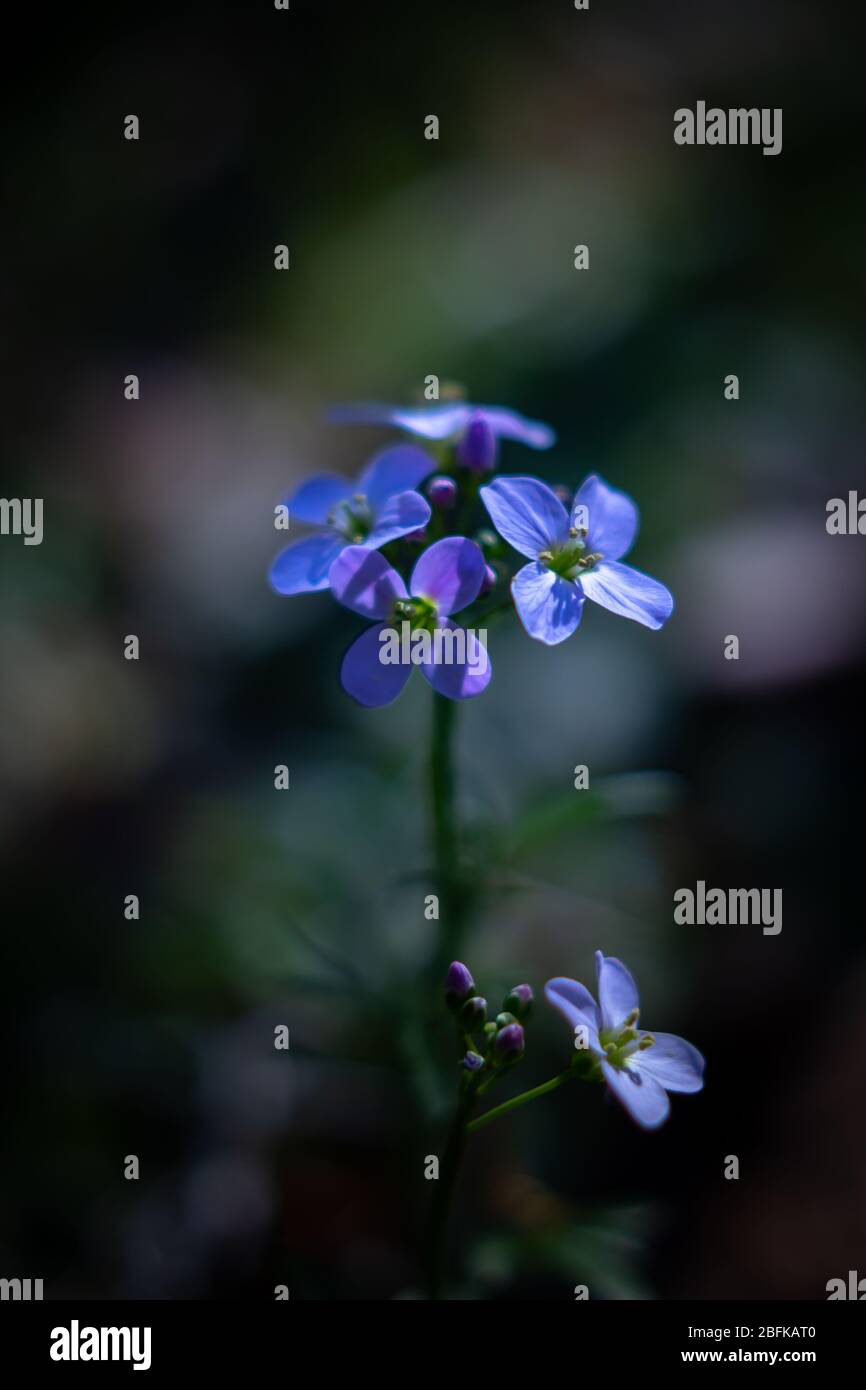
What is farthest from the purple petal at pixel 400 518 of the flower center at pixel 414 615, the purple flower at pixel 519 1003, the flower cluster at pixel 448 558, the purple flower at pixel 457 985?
the purple flower at pixel 519 1003

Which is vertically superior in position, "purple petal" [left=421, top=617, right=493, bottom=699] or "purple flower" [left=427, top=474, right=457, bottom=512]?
"purple flower" [left=427, top=474, right=457, bottom=512]

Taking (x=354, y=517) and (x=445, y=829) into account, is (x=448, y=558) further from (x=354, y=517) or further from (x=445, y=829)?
(x=445, y=829)

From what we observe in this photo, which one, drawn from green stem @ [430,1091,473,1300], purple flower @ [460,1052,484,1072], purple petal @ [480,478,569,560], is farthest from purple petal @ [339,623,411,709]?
green stem @ [430,1091,473,1300]

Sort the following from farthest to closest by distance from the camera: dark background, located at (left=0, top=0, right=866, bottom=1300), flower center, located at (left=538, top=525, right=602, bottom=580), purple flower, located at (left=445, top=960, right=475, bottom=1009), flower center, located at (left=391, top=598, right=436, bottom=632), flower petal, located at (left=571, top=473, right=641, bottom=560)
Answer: dark background, located at (left=0, top=0, right=866, bottom=1300) < flower petal, located at (left=571, top=473, right=641, bottom=560) < flower center, located at (left=538, top=525, right=602, bottom=580) < flower center, located at (left=391, top=598, right=436, bottom=632) < purple flower, located at (left=445, top=960, right=475, bottom=1009)

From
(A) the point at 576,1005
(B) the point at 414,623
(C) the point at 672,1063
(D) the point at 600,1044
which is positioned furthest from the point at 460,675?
(C) the point at 672,1063

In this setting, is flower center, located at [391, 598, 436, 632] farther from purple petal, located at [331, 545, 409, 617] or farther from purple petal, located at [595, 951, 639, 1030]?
purple petal, located at [595, 951, 639, 1030]
